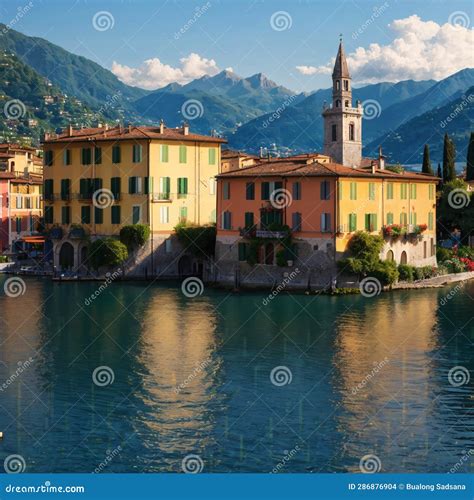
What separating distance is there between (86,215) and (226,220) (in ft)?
35.1

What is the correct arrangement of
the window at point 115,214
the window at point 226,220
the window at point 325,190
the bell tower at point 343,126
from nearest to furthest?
the window at point 325,190 → the window at point 226,220 → the window at point 115,214 → the bell tower at point 343,126

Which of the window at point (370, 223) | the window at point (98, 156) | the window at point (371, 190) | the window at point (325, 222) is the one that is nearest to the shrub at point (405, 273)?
the window at point (370, 223)

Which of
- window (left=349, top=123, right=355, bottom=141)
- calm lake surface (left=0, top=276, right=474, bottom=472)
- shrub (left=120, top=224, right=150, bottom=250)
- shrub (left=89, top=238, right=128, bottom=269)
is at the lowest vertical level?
calm lake surface (left=0, top=276, right=474, bottom=472)

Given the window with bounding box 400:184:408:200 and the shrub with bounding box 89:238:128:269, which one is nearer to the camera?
the window with bounding box 400:184:408:200

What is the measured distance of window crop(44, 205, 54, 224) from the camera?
2783 inches

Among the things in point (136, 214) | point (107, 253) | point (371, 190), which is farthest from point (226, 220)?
point (371, 190)

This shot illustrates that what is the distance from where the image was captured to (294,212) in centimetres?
5966

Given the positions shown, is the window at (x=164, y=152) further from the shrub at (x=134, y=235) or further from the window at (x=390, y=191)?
the window at (x=390, y=191)

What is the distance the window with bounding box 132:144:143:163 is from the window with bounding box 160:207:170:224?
336 centimetres

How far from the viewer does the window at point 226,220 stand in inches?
2478

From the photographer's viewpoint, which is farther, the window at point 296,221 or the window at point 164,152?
the window at point 164,152

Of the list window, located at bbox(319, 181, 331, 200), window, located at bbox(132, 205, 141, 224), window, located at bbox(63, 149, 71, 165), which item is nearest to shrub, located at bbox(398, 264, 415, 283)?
window, located at bbox(319, 181, 331, 200)

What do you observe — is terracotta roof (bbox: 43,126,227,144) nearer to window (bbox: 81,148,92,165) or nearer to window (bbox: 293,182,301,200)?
window (bbox: 81,148,92,165)

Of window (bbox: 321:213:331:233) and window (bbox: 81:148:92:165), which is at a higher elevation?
window (bbox: 81:148:92:165)
